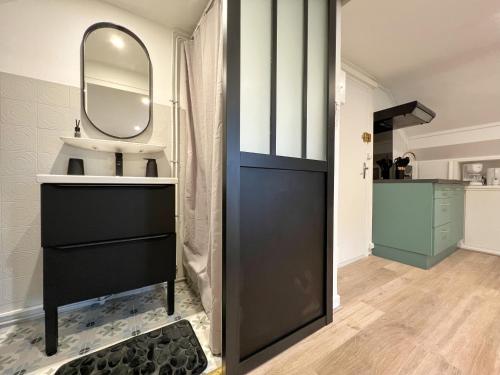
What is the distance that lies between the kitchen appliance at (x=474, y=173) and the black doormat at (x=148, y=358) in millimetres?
3841

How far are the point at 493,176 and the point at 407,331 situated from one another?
9.20 ft

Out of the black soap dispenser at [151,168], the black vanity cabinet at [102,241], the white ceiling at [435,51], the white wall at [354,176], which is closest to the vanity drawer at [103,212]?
the black vanity cabinet at [102,241]

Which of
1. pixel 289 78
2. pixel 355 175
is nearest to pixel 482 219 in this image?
pixel 355 175

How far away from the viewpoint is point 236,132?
35.3 inches

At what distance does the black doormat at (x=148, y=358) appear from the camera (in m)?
0.92

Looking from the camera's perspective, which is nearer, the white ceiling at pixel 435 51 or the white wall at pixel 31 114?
the white wall at pixel 31 114

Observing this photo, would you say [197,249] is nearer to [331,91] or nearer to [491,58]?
[331,91]

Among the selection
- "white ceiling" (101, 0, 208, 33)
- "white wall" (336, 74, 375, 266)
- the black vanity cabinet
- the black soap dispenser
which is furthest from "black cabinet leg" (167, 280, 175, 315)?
"white ceiling" (101, 0, 208, 33)

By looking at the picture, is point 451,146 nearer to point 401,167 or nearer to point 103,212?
point 401,167

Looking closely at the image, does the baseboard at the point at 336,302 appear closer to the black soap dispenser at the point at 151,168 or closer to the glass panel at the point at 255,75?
the glass panel at the point at 255,75

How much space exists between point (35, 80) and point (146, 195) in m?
1.03

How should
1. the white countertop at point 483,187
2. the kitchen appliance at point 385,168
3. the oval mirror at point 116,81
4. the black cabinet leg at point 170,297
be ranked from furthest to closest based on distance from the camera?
the kitchen appliance at point 385,168
the white countertop at point 483,187
the oval mirror at point 116,81
the black cabinet leg at point 170,297

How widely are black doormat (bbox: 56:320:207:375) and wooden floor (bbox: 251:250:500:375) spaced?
0.35 metres

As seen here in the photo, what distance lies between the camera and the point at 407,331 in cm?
119
